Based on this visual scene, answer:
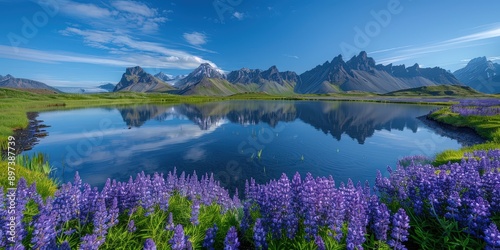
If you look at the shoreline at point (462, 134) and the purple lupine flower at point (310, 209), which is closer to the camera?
the purple lupine flower at point (310, 209)

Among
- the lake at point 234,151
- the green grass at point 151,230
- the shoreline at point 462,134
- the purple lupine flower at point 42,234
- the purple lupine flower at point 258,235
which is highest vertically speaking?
the purple lupine flower at point 42,234

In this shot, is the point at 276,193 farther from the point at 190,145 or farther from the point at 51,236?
the point at 190,145

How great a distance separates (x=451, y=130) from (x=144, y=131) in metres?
54.0

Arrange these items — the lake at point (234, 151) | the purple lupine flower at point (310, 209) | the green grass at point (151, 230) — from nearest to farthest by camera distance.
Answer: the purple lupine flower at point (310, 209)
the green grass at point (151, 230)
the lake at point (234, 151)

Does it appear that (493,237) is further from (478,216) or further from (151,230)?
(151,230)

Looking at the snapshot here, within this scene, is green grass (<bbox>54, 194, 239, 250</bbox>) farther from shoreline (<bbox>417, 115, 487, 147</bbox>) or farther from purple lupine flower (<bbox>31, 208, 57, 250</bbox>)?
shoreline (<bbox>417, 115, 487, 147</bbox>)

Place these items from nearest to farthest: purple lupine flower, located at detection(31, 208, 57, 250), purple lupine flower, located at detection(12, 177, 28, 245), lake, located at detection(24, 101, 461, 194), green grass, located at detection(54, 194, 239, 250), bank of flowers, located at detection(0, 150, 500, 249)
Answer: purple lupine flower, located at detection(31, 208, 57, 250)
purple lupine flower, located at detection(12, 177, 28, 245)
bank of flowers, located at detection(0, 150, 500, 249)
green grass, located at detection(54, 194, 239, 250)
lake, located at detection(24, 101, 461, 194)

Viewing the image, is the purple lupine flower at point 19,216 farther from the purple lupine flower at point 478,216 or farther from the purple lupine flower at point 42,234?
the purple lupine flower at point 478,216

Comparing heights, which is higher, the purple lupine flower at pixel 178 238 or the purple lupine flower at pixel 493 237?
the purple lupine flower at pixel 493 237

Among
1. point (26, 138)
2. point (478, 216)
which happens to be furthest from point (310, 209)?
point (26, 138)

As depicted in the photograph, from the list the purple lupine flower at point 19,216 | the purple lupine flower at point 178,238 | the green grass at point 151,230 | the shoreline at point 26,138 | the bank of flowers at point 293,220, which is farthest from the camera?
Answer: the shoreline at point 26,138

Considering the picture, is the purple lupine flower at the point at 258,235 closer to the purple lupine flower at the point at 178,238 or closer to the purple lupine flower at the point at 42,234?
the purple lupine flower at the point at 178,238

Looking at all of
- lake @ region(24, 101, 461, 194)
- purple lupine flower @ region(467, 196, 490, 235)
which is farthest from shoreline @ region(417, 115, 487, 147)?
purple lupine flower @ region(467, 196, 490, 235)

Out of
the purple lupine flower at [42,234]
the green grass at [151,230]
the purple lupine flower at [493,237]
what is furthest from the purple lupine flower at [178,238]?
the purple lupine flower at [493,237]
